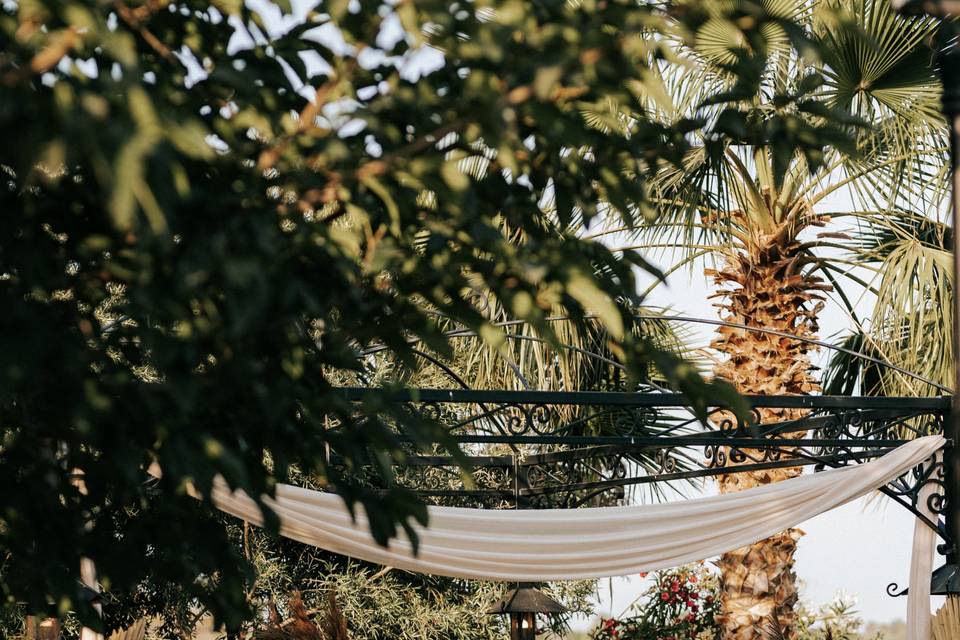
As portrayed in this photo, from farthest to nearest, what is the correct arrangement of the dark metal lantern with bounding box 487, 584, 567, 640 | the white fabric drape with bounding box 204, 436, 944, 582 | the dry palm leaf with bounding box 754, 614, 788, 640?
1. the dry palm leaf with bounding box 754, 614, 788, 640
2. the dark metal lantern with bounding box 487, 584, 567, 640
3. the white fabric drape with bounding box 204, 436, 944, 582

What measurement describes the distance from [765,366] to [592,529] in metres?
2.03

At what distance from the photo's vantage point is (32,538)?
2.12 m

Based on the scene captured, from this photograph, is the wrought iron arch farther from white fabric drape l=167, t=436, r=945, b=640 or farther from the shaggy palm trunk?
the shaggy palm trunk

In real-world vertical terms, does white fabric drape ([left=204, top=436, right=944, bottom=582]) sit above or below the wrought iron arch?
below

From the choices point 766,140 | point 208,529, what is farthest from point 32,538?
point 766,140

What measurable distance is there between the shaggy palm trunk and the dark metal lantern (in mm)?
1350

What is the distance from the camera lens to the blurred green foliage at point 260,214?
150 centimetres

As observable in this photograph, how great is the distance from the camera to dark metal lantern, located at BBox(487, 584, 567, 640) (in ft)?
21.2

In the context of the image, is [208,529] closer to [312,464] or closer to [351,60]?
[312,464]

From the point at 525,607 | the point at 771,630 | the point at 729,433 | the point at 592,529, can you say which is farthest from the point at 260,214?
the point at 771,630

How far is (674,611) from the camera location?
10188 mm

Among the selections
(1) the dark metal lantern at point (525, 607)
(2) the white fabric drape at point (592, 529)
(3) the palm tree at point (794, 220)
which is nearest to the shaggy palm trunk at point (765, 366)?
(3) the palm tree at point (794, 220)

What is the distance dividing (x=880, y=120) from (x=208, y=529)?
5647 mm

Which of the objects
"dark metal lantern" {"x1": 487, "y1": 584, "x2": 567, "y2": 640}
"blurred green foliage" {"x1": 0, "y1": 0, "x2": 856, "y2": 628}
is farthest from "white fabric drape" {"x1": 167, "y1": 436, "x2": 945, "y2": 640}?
"blurred green foliage" {"x1": 0, "y1": 0, "x2": 856, "y2": 628}
